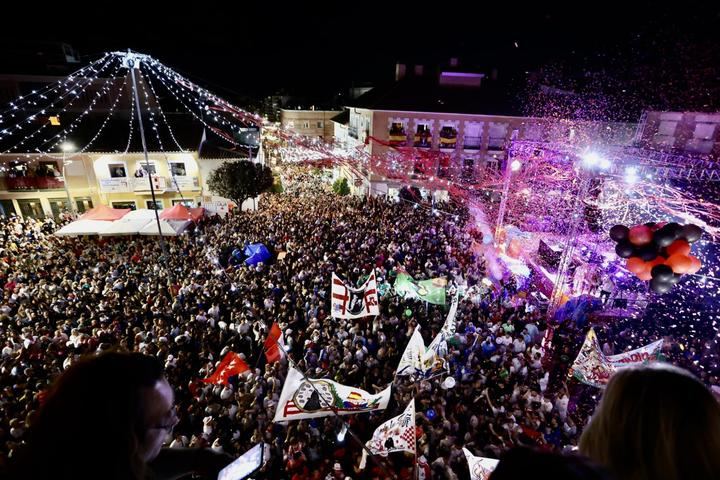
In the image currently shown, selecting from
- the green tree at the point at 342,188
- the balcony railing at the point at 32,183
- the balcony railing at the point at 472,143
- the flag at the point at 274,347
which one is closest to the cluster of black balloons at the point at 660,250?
the flag at the point at 274,347

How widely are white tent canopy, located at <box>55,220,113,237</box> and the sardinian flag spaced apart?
11.7m

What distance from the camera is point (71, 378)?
4.21 feet

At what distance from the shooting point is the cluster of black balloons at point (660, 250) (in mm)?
6430

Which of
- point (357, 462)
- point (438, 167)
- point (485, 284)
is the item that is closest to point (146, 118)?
point (438, 167)

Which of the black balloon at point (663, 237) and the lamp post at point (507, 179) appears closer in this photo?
the black balloon at point (663, 237)

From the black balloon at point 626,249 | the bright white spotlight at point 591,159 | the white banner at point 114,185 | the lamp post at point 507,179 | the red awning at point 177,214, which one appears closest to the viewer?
the black balloon at point 626,249

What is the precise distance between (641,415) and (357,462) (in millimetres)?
5527

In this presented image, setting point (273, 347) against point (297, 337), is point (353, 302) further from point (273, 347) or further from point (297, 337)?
point (273, 347)

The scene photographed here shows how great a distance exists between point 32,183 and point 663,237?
29492 millimetres

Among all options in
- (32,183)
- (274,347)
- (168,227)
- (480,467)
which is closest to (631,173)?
(480,467)

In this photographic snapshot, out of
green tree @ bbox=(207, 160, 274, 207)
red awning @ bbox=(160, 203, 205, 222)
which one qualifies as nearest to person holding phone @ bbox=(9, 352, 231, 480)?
red awning @ bbox=(160, 203, 205, 222)

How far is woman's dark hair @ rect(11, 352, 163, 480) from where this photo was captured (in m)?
1.14

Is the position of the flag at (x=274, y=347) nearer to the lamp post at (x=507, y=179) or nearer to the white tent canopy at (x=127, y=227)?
the white tent canopy at (x=127, y=227)

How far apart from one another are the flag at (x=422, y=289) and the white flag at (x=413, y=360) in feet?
8.59
